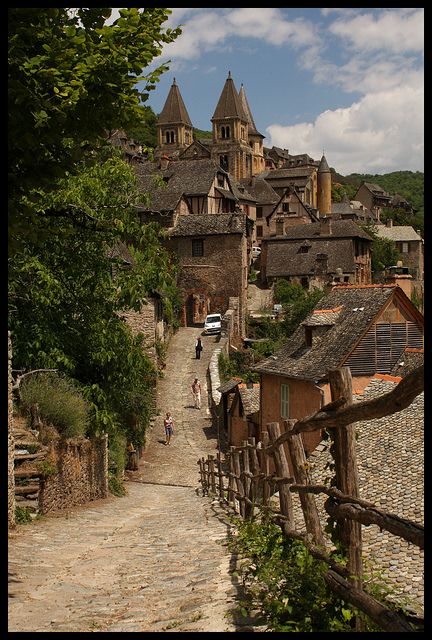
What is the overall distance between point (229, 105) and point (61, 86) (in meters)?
108

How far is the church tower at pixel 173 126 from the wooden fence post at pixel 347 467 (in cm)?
11424

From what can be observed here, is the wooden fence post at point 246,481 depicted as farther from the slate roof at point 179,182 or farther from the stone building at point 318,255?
the stone building at point 318,255

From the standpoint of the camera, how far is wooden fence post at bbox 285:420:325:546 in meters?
6.81

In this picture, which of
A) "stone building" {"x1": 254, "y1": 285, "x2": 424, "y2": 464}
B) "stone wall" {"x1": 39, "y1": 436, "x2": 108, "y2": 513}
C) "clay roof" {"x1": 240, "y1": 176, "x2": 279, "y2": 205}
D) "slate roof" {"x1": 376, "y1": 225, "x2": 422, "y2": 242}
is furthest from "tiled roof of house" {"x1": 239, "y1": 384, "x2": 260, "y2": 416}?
"clay roof" {"x1": 240, "y1": 176, "x2": 279, "y2": 205}

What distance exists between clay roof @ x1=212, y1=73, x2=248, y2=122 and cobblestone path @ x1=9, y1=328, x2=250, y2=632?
3797 inches

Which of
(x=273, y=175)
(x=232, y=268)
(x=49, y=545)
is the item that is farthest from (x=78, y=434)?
(x=273, y=175)

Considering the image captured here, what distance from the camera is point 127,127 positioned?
8.58 metres

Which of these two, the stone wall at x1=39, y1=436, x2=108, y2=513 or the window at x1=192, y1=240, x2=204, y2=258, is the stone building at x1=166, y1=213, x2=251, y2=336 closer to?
the window at x1=192, y1=240, x2=204, y2=258

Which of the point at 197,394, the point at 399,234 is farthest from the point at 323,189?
the point at 197,394

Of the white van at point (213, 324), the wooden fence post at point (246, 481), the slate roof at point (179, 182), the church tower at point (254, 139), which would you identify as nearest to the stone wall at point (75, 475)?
the wooden fence post at point (246, 481)

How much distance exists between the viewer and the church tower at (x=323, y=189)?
110 metres

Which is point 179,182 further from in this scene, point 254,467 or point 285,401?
point 254,467

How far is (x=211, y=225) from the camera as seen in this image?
2018 inches
